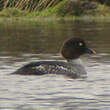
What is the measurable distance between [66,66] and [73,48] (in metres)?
0.94

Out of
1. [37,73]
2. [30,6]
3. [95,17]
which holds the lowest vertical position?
[95,17]

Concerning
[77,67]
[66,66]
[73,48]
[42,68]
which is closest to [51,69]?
[42,68]

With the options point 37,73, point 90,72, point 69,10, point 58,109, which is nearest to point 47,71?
point 37,73

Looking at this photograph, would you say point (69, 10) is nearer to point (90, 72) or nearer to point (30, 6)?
point (90, 72)

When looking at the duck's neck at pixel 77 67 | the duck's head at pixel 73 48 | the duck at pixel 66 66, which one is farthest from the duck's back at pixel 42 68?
the duck's head at pixel 73 48

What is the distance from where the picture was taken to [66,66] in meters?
13.7

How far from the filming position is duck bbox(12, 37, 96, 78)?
13.3m

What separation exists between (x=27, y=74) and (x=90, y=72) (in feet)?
5.73

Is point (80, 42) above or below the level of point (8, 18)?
above

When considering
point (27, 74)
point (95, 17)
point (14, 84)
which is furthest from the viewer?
point (95, 17)

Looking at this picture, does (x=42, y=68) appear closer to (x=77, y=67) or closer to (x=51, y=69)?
(x=51, y=69)

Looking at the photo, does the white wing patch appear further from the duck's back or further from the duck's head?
the duck's head

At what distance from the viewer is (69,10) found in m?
60.5

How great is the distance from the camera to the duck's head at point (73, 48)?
14.5 m
